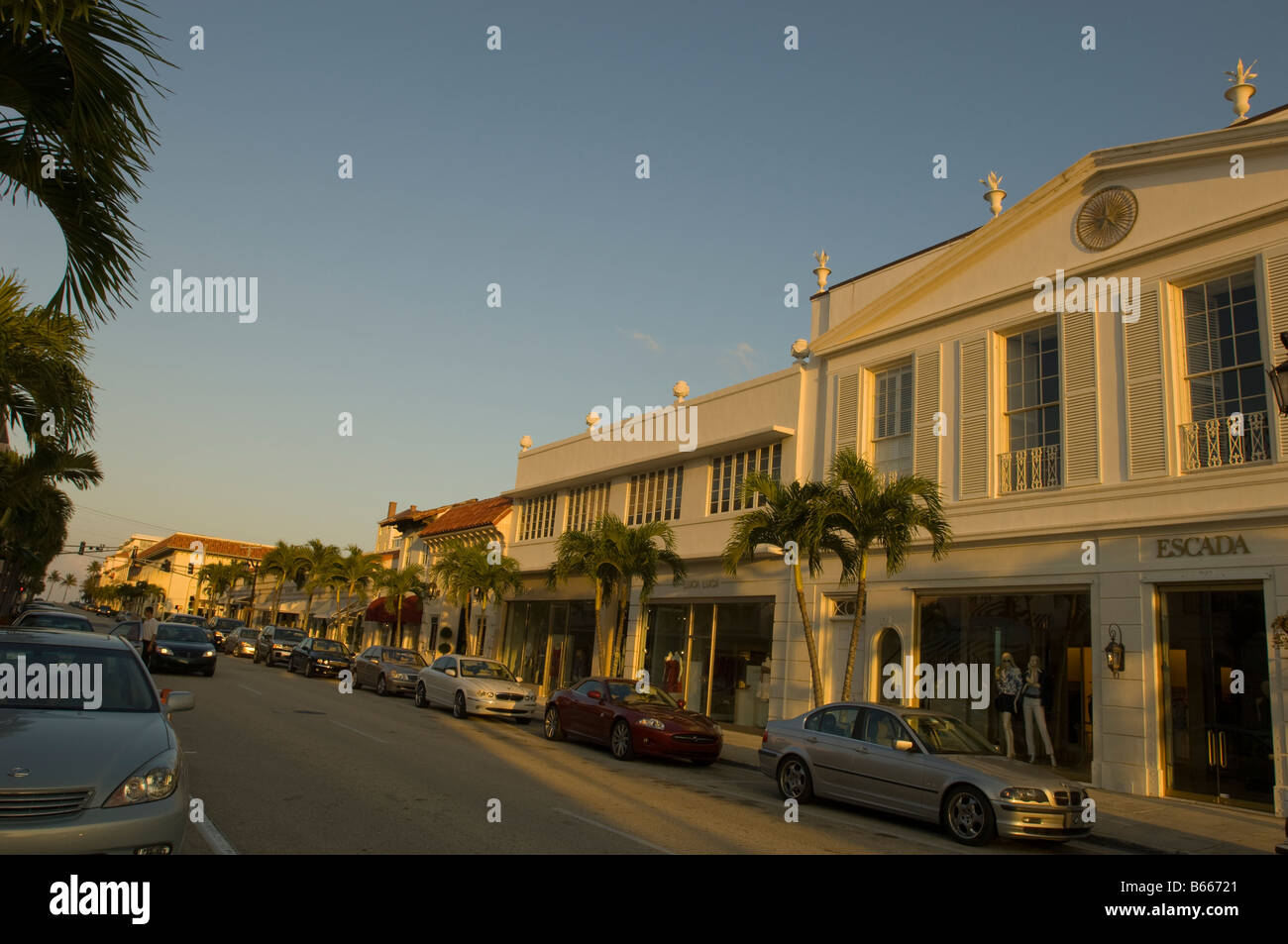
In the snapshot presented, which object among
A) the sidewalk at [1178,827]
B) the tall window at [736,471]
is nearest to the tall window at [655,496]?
the tall window at [736,471]

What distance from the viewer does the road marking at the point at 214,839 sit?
6.64 m

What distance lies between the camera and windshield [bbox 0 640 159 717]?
20.9 ft

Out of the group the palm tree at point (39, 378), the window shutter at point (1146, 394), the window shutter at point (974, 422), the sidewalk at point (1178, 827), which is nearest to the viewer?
the palm tree at point (39, 378)

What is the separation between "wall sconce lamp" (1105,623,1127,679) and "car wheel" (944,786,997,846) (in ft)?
19.7

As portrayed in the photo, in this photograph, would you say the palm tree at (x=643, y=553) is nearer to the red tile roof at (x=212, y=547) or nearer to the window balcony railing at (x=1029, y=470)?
the window balcony railing at (x=1029, y=470)

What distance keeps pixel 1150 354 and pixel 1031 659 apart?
560 centimetres

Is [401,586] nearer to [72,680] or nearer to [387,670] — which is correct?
[387,670]

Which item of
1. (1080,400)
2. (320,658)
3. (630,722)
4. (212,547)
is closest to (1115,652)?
(1080,400)

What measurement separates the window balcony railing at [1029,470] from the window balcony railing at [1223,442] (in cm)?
A: 228

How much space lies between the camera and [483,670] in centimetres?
2220

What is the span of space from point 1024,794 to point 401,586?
118 ft

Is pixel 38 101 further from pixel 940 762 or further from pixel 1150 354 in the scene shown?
pixel 1150 354

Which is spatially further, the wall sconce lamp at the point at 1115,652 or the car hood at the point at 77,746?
the wall sconce lamp at the point at 1115,652
